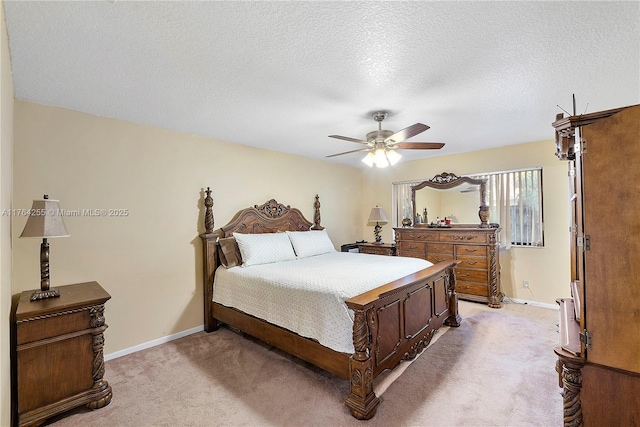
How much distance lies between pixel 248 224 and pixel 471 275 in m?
3.34

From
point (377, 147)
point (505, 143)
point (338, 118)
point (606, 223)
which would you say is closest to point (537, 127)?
point (505, 143)

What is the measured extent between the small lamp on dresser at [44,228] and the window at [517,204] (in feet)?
17.0

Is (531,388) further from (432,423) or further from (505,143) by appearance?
(505,143)

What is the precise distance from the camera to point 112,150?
2766mm

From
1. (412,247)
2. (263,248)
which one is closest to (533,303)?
(412,247)

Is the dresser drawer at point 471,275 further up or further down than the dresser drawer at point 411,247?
further down

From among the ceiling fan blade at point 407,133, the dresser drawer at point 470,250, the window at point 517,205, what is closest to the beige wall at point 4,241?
the ceiling fan blade at point 407,133

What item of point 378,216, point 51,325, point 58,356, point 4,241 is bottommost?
point 58,356

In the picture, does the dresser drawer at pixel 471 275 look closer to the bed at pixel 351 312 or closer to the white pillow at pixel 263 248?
the bed at pixel 351 312

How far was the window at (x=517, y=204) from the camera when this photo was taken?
4000 millimetres

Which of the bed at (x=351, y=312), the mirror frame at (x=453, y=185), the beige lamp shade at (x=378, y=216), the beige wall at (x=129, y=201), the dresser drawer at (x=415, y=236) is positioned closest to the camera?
the bed at (x=351, y=312)

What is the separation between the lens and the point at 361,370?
6.15 ft

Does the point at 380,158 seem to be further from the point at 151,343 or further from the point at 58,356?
the point at 151,343

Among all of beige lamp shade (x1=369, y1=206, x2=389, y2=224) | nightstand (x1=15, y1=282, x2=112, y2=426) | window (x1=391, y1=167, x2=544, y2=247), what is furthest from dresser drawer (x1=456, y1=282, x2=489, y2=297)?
nightstand (x1=15, y1=282, x2=112, y2=426)
